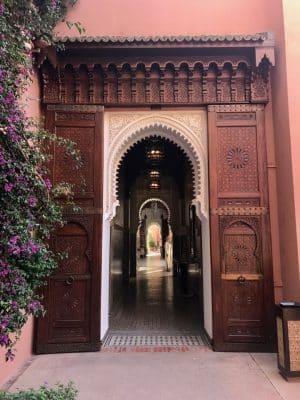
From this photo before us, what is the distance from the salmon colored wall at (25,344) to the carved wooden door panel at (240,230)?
2199 mm

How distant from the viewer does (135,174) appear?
995cm

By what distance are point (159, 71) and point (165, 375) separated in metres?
3.56

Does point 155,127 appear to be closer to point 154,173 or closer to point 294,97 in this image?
point 294,97

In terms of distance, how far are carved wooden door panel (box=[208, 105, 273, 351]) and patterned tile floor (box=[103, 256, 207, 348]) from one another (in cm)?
63

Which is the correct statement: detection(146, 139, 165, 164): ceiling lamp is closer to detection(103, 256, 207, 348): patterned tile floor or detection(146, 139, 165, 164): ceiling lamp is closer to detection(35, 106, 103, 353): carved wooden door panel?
detection(35, 106, 103, 353): carved wooden door panel

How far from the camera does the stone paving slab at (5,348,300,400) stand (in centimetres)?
278

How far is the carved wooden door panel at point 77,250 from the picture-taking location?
3.81 m

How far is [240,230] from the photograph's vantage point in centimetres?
A: 399

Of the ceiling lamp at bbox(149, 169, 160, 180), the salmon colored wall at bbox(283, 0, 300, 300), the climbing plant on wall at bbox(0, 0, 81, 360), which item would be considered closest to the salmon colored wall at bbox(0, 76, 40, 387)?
the climbing plant on wall at bbox(0, 0, 81, 360)

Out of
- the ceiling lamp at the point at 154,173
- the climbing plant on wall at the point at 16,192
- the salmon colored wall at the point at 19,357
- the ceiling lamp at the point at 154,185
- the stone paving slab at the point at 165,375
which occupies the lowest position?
the stone paving slab at the point at 165,375

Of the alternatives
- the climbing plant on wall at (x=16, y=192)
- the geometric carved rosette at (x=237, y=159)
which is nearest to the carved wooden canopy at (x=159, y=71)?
the geometric carved rosette at (x=237, y=159)

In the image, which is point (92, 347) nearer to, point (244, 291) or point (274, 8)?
point (244, 291)

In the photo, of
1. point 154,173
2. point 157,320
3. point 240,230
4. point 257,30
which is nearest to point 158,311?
point 157,320

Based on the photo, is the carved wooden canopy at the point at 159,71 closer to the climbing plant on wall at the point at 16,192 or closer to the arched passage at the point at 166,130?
the arched passage at the point at 166,130
